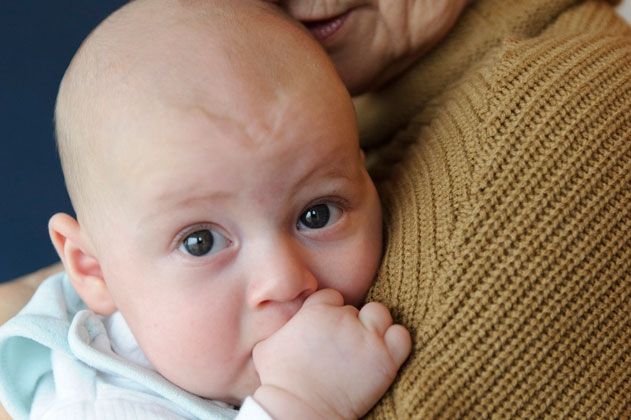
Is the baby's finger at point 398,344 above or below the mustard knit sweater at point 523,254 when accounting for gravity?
below

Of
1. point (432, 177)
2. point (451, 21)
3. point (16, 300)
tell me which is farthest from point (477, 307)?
point (16, 300)

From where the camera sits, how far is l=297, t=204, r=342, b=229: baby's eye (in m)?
0.90

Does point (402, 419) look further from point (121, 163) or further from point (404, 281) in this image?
point (121, 163)

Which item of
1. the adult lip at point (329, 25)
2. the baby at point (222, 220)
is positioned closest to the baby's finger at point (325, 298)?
the baby at point (222, 220)

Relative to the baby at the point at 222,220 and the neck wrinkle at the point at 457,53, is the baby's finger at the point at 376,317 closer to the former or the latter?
the baby at the point at 222,220

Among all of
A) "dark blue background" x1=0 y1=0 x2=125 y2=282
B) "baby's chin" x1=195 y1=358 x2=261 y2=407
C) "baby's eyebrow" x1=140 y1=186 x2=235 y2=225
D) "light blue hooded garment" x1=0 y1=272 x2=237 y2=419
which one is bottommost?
"dark blue background" x1=0 y1=0 x2=125 y2=282

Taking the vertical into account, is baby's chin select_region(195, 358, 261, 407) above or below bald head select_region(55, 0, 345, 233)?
below

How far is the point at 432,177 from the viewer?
0.93m

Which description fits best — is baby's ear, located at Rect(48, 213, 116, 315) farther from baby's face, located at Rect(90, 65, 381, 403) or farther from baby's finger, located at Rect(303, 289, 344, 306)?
baby's finger, located at Rect(303, 289, 344, 306)

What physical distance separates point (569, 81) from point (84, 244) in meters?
0.59

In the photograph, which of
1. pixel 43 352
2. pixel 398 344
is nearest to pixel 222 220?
pixel 398 344

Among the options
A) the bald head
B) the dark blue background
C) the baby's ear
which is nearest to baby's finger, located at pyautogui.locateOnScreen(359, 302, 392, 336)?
the bald head

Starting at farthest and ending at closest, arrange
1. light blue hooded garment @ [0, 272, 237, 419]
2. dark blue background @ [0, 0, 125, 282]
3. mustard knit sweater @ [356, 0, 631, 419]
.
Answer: dark blue background @ [0, 0, 125, 282] → light blue hooded garment @ [0, 272, 237, 419] → mustard knit sweater @ [356, 0, 631, 419]

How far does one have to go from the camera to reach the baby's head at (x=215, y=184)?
841mm
